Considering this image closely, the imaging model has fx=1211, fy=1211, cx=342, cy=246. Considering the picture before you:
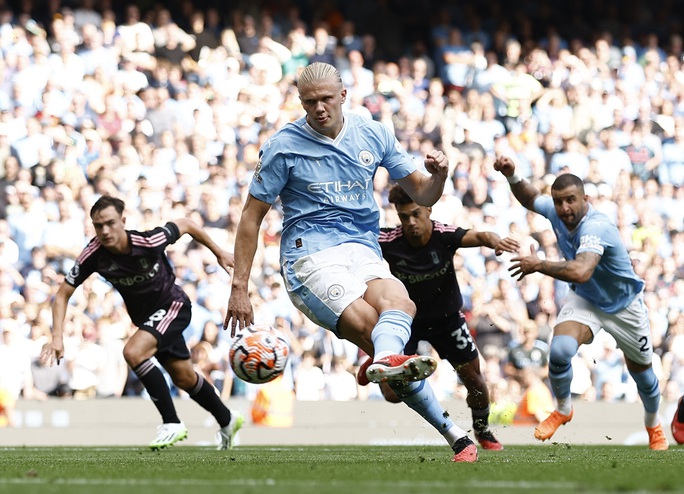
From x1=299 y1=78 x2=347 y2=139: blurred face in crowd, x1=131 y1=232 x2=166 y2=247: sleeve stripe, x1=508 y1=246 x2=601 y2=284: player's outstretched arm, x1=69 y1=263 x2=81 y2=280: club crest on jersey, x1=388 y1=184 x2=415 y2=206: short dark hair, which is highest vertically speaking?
x1=299 y1=78 x2=347 y2=139: blurred face in crowd

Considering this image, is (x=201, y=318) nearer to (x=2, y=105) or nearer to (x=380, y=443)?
(x=380, y=443)

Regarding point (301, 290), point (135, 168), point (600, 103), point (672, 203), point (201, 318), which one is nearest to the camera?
point (301, 290)

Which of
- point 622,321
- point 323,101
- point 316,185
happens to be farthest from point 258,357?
point 622,321

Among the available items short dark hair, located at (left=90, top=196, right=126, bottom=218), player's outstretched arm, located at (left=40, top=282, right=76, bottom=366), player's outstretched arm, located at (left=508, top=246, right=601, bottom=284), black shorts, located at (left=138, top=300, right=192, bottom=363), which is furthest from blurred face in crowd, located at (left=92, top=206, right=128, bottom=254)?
player's outstretched arm, located at (left=508, top=246, right=601, bottom=284)

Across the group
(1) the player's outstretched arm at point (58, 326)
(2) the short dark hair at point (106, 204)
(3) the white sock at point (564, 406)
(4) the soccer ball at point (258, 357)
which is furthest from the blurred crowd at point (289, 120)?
(4) the soccer ball at point (258, 357)

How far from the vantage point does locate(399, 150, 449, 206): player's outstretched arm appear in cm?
794

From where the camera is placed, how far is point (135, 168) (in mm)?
17984

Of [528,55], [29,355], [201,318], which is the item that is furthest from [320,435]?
[528,55]

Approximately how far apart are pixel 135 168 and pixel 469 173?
560 cm

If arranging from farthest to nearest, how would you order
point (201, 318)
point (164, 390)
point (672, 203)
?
point (672, 203)
point (201, 318)
point (164, 390)

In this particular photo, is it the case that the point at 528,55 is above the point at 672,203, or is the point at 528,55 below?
above

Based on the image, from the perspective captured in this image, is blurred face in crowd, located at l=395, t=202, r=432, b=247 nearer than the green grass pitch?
No

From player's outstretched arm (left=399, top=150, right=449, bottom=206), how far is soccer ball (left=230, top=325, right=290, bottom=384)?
1.49 m

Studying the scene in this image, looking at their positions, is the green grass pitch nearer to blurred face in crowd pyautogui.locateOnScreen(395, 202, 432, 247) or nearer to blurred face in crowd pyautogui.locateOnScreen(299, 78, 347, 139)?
blurred face in crowd pyautogui.locateOnScreen(299, 78, 347, 139)
